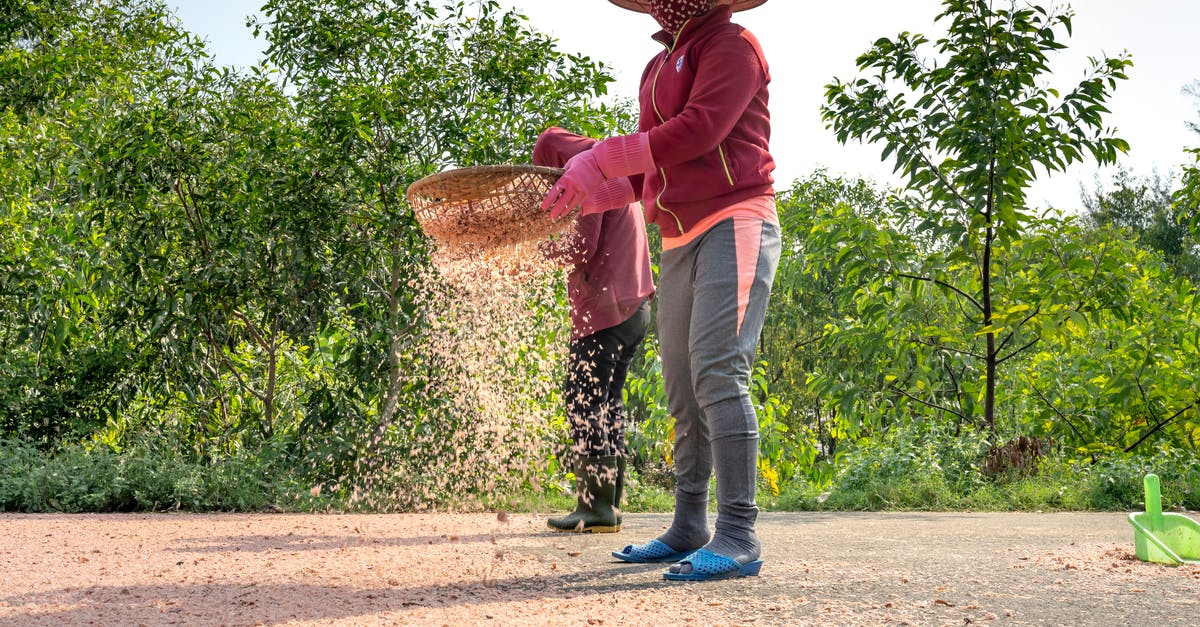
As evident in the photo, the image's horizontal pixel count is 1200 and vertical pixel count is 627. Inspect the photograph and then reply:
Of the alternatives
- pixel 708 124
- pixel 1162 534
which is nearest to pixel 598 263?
pixel 708 124

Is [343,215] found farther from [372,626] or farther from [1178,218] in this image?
[1178,218]

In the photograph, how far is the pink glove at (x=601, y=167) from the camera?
108 inches

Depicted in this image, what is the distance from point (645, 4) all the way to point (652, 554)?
1780 mm

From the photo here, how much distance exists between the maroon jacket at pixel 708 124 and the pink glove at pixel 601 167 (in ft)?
0.12

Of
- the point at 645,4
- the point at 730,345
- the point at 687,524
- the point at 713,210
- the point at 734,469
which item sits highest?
the point at 645,4

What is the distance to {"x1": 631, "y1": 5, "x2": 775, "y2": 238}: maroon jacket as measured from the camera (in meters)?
2.71

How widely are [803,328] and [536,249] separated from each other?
1476 cm

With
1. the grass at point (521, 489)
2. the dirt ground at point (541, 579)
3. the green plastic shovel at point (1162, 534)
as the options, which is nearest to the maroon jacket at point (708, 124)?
the dirt ground at point (541, 579)

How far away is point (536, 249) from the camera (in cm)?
345

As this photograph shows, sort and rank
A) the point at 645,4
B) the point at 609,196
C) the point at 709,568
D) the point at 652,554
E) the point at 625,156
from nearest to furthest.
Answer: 1. the point at 709,568
2. the point at 625,156
3. the point at 609,196
4. the point at 652,554
5. the point at 645,4

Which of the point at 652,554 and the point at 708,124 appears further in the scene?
the point at 652,554

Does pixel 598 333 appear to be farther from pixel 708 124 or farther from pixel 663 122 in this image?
pixel 708 124

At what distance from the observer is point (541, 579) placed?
279cm

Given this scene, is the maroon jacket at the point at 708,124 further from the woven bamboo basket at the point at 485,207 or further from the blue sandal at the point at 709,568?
the blue sandal at the point at 709,568
